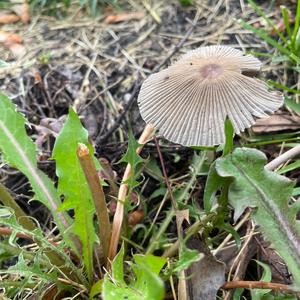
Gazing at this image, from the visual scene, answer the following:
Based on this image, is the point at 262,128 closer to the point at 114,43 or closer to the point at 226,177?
the point at 226,177

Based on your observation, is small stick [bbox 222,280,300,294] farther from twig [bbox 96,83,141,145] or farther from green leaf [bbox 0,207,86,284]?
twig [bbox 96,83,141,145]

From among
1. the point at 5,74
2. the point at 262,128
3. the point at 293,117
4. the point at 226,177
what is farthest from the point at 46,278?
the point at 5,74

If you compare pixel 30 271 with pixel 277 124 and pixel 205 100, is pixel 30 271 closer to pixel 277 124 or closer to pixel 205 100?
pixel 205 100

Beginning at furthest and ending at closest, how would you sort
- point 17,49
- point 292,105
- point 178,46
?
point 17,49 < point 178,46 < point 292,105

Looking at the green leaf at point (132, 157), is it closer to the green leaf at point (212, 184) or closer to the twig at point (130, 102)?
the green leaf at point (212, 184)

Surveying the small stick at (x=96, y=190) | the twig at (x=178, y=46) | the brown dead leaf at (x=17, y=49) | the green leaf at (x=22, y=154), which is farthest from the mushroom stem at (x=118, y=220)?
the brown dead leaf at (x=17, y=49)

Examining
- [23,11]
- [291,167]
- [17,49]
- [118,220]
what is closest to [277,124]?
[291,167]

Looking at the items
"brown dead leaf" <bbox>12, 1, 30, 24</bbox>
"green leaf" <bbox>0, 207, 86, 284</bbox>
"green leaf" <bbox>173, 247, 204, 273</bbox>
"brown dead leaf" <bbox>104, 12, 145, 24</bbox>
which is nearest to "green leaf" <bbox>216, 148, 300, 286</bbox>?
"green leaf" <bbox>173, 247, 204, 273</bbox>
